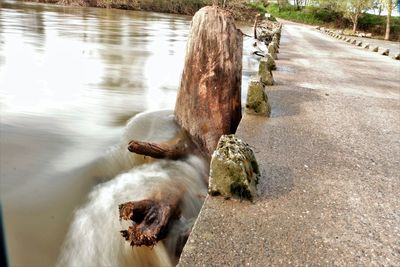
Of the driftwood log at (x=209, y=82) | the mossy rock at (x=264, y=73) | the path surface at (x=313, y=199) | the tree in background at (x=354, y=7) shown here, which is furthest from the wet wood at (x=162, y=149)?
the tree in background at (x=354, y=7)

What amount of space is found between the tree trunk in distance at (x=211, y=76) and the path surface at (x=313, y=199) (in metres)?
0.46

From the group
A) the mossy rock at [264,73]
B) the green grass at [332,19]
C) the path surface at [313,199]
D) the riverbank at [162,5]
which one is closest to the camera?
the path surface at [313,199]

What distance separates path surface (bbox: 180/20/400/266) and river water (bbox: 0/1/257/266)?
1.04 meters

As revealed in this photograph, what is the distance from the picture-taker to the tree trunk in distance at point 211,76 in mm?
5941

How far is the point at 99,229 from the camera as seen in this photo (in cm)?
452

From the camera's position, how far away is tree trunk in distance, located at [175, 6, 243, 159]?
5.94 m

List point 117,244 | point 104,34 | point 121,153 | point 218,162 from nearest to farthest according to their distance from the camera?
1. point 218,162
2. point 117,244
3. point 121,153
4. point 104,34

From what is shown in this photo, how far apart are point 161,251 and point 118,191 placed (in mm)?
1402

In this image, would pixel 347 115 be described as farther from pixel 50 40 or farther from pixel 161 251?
pixel 50 40

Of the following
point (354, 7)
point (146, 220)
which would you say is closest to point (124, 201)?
point (146, 220)

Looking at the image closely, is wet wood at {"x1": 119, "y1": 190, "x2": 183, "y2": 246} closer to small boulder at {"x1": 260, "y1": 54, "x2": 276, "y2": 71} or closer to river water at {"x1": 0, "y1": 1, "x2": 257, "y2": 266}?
river water at {"x1": 0, "y1": 1, "x2": 257, "y2": 266}

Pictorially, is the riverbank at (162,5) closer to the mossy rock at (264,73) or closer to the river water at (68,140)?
the river water at (68,140)

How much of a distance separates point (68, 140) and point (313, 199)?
4883 mm

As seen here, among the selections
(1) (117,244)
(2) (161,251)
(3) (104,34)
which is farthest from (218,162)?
(3) (104,34)
